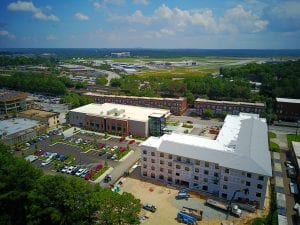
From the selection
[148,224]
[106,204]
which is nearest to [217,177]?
[148,224]

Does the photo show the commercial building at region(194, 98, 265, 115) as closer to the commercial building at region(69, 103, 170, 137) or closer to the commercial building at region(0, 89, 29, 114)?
the commercial building at region(69, 103, 170, 137)

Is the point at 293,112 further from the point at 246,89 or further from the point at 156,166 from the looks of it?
the point at 156,166

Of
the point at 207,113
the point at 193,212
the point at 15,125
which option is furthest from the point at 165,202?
the point at 207,113

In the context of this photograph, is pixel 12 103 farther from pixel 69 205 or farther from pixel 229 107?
pixel 229 107

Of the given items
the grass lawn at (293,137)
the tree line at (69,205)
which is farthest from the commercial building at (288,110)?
the tree line at (69,205)

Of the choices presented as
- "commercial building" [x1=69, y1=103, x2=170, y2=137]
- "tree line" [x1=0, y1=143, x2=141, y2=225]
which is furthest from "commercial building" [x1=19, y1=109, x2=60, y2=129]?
"tree line" [x1=0, y1=143, x2=141, y2=225]

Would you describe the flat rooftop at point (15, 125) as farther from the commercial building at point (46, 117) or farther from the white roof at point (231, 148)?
the white roof at point (231, 148)
